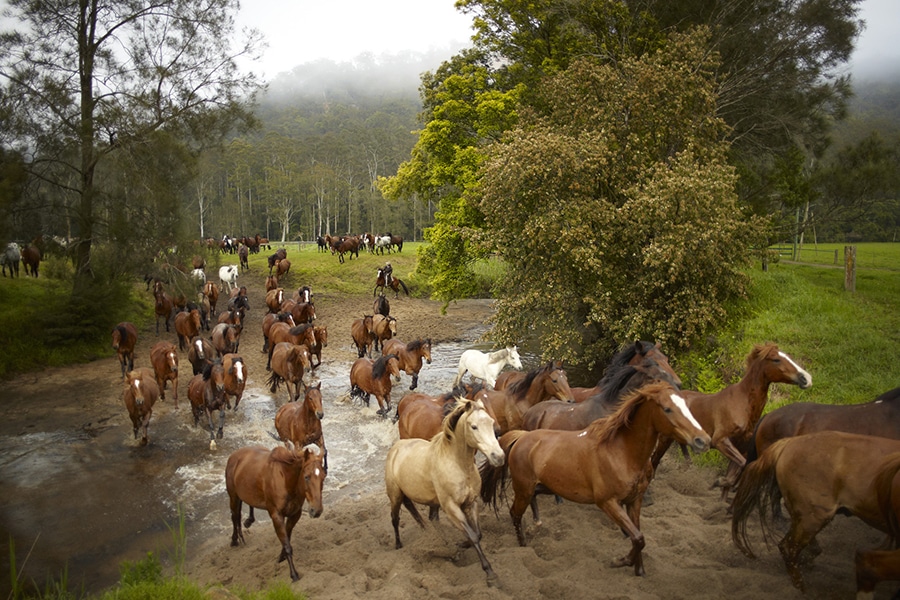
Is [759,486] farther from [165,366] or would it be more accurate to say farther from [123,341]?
[123,341]

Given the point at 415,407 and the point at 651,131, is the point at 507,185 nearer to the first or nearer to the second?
the point at 651,131

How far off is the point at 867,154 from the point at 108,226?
23439mm

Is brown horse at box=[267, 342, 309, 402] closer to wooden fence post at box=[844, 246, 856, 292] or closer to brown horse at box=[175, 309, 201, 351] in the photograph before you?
brown horse at box=[175, 309, 201, 351]

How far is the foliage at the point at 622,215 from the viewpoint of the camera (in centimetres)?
1090

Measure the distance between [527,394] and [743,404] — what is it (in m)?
2.97

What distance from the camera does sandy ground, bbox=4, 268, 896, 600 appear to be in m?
4.94

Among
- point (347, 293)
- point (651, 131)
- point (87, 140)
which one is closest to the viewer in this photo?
point (651, 131)

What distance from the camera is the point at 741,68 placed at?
18.1 m

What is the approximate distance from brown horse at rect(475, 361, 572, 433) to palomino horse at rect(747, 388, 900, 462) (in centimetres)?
268

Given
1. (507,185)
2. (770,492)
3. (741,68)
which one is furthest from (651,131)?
(770,492)

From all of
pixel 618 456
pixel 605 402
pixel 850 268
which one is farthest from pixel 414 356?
pixel 850 268

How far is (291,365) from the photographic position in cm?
1188

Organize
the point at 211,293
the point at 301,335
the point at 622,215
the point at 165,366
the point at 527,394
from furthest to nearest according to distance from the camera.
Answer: the point at 211,293 → the point at 301,335 → the point at 165,366 → the point at 622,215 → the point at 527,394

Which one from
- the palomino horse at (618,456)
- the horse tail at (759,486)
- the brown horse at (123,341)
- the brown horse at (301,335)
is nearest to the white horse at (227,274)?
the brown horse at (123,341)
